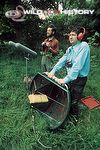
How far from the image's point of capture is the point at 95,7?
462 inches

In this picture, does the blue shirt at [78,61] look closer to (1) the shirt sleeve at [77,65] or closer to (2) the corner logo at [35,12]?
(1) the shirt sleeve at [77,65]

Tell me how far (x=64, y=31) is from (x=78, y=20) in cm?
68

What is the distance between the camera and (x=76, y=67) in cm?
560

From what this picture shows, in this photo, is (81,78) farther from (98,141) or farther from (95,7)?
(95,7)

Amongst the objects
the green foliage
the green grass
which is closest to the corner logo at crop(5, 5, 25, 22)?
the green foliage

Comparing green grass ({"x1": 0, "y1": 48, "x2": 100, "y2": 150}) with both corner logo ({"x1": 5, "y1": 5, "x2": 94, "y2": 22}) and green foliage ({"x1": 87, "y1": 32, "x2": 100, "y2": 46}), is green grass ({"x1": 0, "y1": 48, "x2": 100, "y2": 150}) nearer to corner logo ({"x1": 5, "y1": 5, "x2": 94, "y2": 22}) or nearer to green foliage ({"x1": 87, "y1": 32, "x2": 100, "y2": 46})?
corner logo ({"x1": 5, "y1": 5, "x2": 94, "y2": 22})

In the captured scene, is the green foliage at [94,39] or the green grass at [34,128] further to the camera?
the green foliage at [94,39]

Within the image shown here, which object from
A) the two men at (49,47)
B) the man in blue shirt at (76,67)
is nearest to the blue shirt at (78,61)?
the man in blue shirt at (76,67)

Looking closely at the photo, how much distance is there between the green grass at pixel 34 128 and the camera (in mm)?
5484

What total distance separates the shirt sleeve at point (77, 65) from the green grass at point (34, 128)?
0.79m

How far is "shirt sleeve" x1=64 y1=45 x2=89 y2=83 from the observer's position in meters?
5.60

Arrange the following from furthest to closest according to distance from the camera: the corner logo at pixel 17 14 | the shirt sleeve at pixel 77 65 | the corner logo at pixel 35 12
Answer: the corner logo at pixel 35 12, the corner logo at pixel 17 14, the shirt sleeve at pixel 77 65

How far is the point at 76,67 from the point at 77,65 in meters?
0.04

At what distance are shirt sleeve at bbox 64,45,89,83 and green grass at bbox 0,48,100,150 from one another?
795 millimetres
